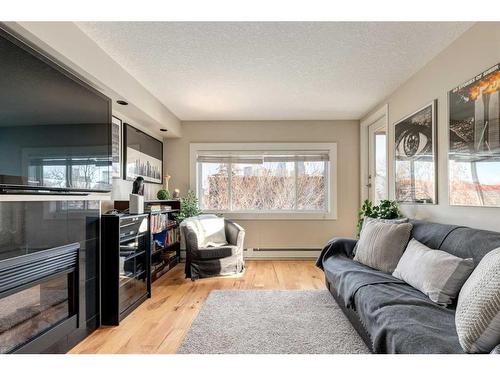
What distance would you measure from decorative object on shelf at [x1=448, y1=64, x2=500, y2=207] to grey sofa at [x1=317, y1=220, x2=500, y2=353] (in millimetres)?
312

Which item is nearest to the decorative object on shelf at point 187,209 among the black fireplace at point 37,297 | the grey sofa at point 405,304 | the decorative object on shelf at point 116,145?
the decorative object on shelf at point 116,145

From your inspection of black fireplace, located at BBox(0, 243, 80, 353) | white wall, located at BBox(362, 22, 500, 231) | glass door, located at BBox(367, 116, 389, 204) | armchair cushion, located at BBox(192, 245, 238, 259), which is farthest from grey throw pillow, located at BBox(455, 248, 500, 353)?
glass door, located at BBox(367, 116, 389, 204)

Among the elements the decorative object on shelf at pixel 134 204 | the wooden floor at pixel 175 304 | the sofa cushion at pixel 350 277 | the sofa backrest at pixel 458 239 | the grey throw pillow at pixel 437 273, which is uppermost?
the decorative object on shelf at pixel 134 204

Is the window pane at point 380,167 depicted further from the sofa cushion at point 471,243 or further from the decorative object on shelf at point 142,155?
the decorative object on shelf at point 142,155

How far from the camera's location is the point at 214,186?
532 cm

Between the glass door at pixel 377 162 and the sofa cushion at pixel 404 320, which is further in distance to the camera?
the glass door at pixel 377 162

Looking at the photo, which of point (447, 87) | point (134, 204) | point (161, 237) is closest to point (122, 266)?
point (134, 204)

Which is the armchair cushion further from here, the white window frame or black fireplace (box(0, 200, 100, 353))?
black fireplace (box(0, 200, 100, 353))

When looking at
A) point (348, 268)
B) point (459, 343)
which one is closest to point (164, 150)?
point (348, 268)

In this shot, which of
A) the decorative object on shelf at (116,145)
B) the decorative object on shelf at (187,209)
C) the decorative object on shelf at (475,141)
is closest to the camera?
the decorative object on shelf at (475,141)

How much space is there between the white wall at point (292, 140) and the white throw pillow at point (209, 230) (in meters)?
0.79

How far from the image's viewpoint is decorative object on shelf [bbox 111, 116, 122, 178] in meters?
3.43

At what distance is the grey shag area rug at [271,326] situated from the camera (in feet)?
7.09
